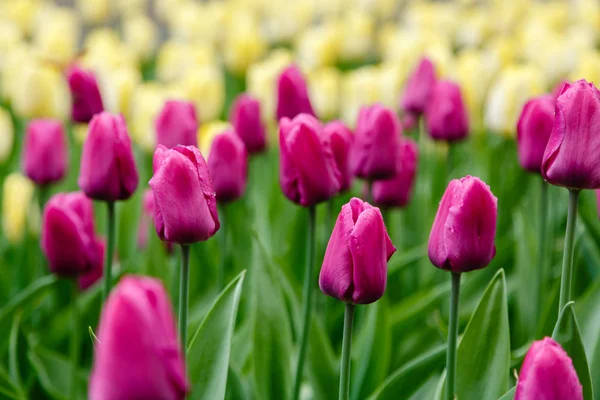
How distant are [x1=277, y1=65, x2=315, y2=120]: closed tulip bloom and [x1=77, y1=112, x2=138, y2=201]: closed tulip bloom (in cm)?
57

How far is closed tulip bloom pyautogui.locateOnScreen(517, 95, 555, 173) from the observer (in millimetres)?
1442

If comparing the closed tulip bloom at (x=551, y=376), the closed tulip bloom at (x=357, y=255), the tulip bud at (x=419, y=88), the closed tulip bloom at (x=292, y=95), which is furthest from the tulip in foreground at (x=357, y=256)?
the tulip bud at (x=419, y=88)

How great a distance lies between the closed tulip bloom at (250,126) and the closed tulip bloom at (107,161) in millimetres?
678

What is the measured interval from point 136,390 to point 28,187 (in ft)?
5.93

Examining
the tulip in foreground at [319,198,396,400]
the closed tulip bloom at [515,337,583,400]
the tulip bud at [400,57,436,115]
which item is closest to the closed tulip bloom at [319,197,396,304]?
the tulip in foreground at [319,198,396,400]

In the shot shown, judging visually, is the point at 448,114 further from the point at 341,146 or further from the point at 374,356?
the point at 374,356

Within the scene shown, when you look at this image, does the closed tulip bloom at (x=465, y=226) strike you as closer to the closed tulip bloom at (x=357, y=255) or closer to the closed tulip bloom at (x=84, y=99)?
the closed tulip bloom at (x=357, y=255)

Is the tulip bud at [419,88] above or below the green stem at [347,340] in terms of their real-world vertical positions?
above

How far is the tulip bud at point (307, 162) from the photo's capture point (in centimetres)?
125

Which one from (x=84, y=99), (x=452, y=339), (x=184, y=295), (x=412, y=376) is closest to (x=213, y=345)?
(x=184, y=295)

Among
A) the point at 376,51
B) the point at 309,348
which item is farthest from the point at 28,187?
the point at 376,51

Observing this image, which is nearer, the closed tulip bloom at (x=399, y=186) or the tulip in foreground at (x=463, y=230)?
the tulip in foreground at (x=463, y=230)

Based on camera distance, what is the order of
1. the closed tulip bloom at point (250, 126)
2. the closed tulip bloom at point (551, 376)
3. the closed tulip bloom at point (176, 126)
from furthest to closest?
the closed tulip bloom at point (250, 126) → the closed tulip bloom at point (176, 126) → the closed tulip bloom at point (551, 376)

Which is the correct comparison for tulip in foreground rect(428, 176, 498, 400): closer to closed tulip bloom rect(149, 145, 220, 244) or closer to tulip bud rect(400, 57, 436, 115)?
closed tulip bloom rect(149, 145, 220, 244)
